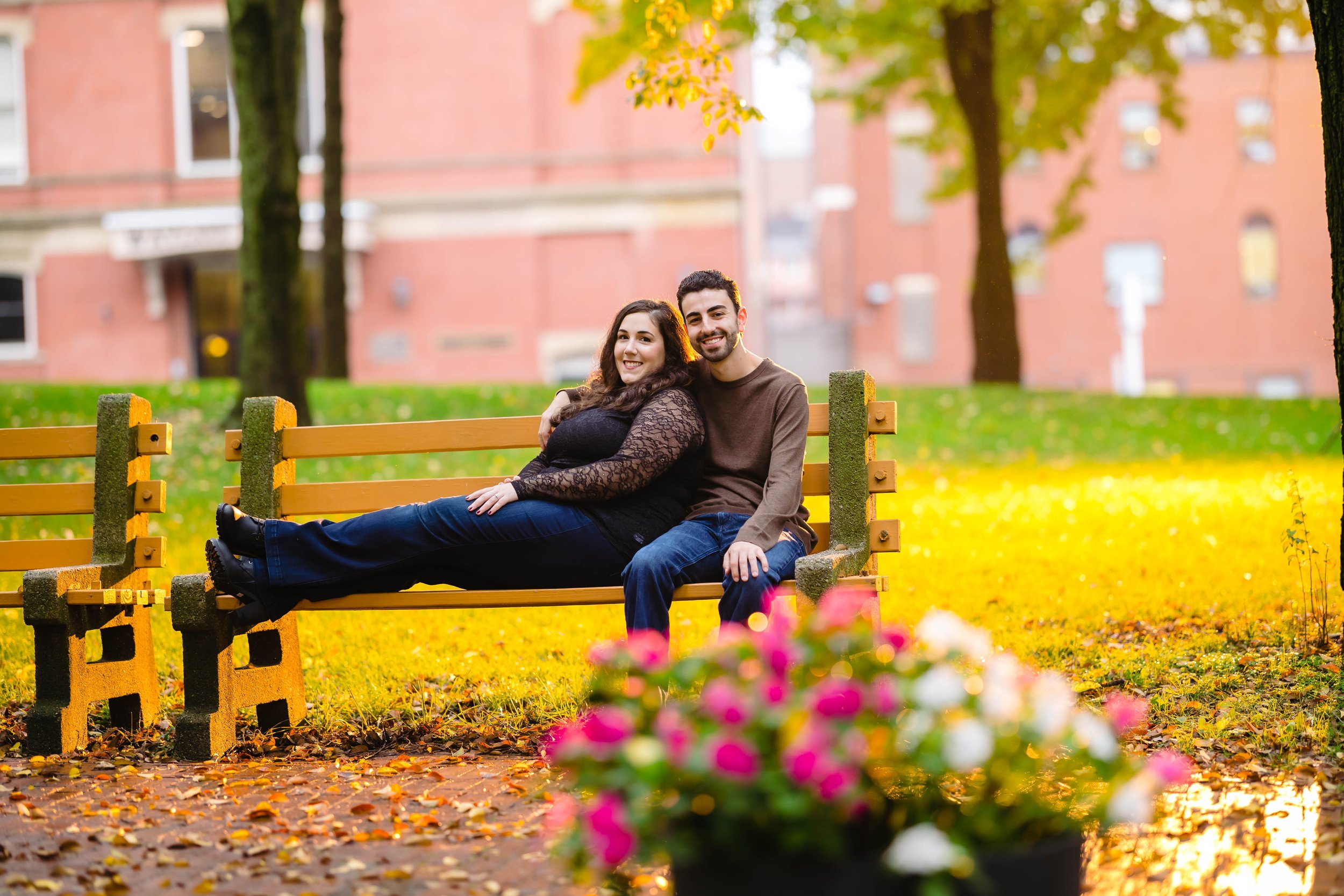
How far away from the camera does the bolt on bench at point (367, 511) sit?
4246mm

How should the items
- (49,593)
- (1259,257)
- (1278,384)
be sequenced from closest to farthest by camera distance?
1. (49,593)
2. (1278,384)
3. (1259,257)

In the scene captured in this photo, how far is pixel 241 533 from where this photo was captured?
428cm

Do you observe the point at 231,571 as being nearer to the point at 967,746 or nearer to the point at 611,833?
the point at 611,833

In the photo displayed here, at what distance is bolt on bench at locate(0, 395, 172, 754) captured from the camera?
15.2 ft

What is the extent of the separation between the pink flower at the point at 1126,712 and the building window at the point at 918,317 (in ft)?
99.8

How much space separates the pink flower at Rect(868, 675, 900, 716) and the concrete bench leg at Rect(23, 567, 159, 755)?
10.9 feet

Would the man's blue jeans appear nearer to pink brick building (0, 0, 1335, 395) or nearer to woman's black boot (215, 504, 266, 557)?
woman's black boot (215, 504, 266, 557)

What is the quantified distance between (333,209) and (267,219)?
17.8 feet

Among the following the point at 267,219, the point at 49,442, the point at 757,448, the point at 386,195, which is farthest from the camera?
the point at 386,195

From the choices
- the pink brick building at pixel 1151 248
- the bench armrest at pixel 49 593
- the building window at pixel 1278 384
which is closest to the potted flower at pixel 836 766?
the bench armrest at pixel 49 593

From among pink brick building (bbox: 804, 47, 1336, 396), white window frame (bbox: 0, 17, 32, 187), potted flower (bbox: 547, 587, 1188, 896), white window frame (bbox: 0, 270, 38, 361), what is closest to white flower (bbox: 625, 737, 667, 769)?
potted flower (bbox: 547, 587, 1188, 896)

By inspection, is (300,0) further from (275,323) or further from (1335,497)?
(1335,497)

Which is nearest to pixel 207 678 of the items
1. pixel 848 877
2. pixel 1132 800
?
pixel 848 877

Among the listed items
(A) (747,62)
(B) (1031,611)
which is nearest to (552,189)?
(A) (747,62)
